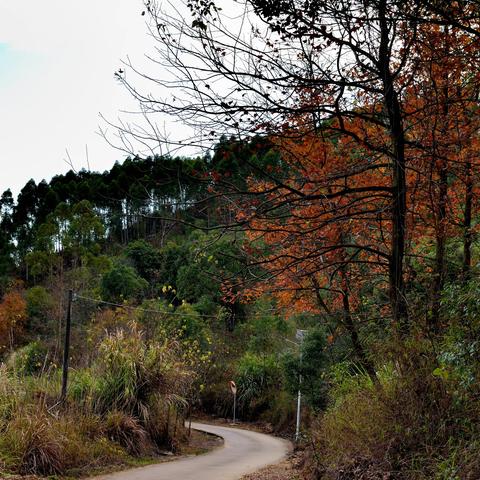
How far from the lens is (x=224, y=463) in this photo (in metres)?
14.7

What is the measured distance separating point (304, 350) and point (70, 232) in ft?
97.9

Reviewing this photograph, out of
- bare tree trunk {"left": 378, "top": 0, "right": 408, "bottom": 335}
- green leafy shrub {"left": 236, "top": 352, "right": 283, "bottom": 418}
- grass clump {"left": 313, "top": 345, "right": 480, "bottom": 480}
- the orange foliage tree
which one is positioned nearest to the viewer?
grass clump {"left": 313, "top": 345, "right": 480, "bottom": 480}

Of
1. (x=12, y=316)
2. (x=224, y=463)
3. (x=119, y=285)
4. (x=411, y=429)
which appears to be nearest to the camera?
(x=411, y=429)

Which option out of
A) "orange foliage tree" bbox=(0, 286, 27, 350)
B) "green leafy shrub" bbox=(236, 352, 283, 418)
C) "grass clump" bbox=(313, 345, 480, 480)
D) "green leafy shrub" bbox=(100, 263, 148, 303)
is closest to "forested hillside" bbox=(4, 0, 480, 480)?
"grass clump" bbox=(313, 345, 480, 480)

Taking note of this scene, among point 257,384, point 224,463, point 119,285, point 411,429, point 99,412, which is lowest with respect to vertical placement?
point 257,384

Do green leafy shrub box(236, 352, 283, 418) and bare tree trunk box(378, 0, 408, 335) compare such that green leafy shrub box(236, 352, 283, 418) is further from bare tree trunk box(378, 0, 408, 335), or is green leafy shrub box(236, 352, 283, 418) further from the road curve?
bare tree trunk box(378, 0, 408, 335)

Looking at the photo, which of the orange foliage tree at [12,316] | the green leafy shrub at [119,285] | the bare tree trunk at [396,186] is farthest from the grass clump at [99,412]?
the green leafy shrub at [119,285]

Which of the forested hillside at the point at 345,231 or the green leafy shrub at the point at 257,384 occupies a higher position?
the forested hillside at the point at 345,231

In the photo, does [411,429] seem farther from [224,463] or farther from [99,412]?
[99,412]

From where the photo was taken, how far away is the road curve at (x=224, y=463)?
11.9 metres

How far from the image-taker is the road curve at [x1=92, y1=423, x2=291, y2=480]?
1194 cm

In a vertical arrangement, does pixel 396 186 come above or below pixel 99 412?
above

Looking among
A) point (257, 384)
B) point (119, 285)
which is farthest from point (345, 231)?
point (119, 285)

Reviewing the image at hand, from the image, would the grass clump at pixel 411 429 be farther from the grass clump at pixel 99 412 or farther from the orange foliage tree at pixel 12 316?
the orange foliage tree at pixel 12 316
